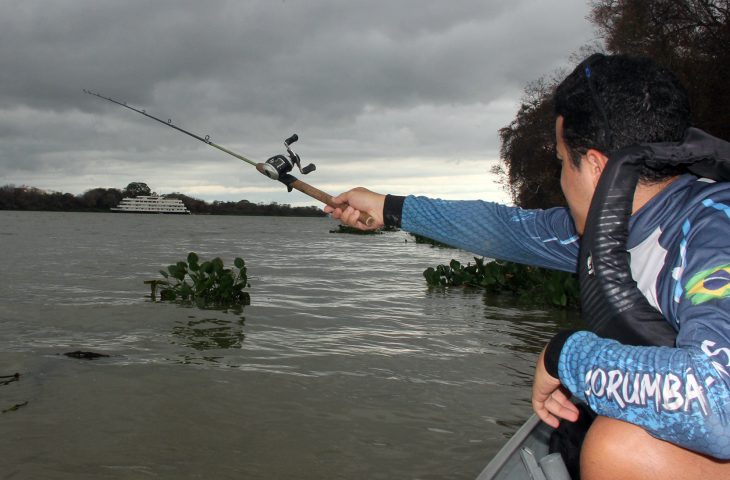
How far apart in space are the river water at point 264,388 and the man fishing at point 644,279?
2.88 metres

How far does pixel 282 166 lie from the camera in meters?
3.86

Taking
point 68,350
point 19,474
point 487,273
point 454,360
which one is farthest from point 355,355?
point 487,273

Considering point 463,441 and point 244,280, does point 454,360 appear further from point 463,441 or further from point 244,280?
point 244,280

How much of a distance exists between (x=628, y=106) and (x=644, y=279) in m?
0.62

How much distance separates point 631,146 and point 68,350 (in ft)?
27.2

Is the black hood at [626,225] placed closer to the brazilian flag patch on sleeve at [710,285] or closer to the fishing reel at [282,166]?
the brazilian flag patch on sleeve at [710,285]

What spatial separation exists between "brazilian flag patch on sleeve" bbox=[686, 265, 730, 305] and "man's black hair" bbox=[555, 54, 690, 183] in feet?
1.74

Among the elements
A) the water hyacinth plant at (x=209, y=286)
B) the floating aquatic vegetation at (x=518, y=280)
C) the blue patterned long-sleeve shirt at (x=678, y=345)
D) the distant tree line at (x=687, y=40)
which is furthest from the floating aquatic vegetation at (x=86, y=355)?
the distant tree line at (x=687, y=40)

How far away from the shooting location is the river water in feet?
16.6

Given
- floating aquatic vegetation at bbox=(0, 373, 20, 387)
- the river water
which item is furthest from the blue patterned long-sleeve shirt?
floating aquatic vegetation at bbox=(0, 373, 20, 387)

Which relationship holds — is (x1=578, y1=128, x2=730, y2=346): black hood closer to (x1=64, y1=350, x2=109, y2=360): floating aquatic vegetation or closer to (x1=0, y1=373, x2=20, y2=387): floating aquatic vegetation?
(x1=0, y1=373, x2=20, y2=387): floating aquatic vegetation

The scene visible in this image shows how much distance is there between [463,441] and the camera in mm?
5430

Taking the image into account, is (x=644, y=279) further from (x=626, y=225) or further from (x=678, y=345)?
(x=678, y=345)

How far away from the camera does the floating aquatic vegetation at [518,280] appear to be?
13.2 meters
